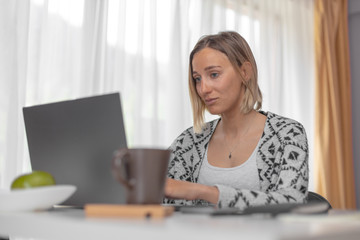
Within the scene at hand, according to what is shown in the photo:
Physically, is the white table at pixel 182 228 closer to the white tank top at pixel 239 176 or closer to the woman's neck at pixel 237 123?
the white tank top at pixel 239 176

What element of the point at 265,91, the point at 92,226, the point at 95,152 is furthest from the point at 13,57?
the point at 265,91

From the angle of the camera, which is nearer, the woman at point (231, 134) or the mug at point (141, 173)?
the mug at point (141, 173)

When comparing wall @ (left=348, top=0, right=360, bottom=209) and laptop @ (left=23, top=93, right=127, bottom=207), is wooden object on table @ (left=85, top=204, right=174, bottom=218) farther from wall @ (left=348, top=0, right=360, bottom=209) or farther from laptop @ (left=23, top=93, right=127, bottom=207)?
wall @ (left=348, top=0, right=360, bottom=209)

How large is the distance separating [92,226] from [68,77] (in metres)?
1.67

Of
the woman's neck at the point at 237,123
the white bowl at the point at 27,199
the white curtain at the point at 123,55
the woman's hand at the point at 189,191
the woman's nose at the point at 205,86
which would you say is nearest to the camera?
the white bowl at the point at 27,199

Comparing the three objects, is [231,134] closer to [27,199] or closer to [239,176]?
[239,176]

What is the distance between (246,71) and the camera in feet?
5.16

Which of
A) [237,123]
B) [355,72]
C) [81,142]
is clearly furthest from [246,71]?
[355,72]

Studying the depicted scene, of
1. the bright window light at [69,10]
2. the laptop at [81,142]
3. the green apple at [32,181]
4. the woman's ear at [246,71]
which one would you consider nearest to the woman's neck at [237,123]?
the woman's ear at [246,71]

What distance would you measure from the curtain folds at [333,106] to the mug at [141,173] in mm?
3140

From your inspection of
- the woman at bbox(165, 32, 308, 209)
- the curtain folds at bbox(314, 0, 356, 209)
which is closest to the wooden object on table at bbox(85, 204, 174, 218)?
the woman at bbox(165, 32, 308, 209)

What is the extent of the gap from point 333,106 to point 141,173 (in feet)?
11.0

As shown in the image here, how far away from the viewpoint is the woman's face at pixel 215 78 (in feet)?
4.89

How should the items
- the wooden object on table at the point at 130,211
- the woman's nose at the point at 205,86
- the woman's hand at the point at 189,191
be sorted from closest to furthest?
the wooden object on table at the point at 130,211 < the woman's hand at the point at 189,191 < the woman's nose at the point at 205,86
